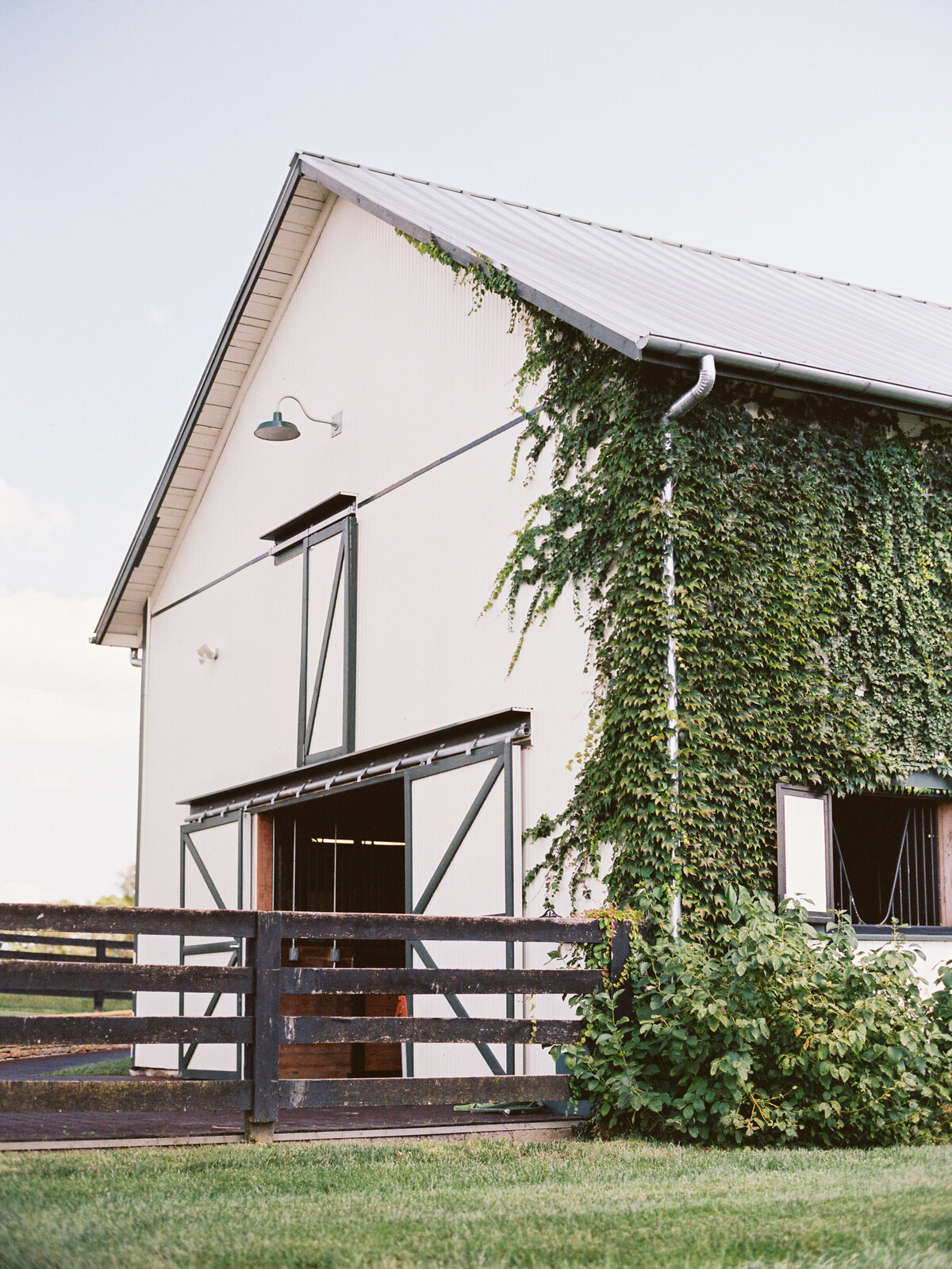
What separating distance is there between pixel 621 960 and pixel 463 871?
232 cm

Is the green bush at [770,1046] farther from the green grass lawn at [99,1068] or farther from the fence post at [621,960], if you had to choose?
the green grass lawn at [99,1068]

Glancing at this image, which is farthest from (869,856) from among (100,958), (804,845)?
(100,958)

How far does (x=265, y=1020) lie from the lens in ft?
23.3

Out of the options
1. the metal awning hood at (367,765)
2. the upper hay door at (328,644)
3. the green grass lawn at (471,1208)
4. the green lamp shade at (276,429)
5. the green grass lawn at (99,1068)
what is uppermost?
the green lamp shade at (276,429)

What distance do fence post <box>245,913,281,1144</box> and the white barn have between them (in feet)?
8.60

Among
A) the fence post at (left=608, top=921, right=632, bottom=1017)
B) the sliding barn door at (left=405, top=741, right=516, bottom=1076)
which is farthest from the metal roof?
the fence post at (left=608, top=921, right=632, bottom=1017)

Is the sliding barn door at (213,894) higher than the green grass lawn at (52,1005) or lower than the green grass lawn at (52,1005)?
higher

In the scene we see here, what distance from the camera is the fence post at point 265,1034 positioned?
7.03 metres

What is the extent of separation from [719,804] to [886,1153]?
2.44 metres

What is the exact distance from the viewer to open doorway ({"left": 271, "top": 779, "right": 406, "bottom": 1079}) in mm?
13414

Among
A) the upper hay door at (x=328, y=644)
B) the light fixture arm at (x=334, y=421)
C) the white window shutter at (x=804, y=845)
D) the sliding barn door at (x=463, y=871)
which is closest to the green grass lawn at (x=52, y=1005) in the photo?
the upper hay door at (x=328, y=644)

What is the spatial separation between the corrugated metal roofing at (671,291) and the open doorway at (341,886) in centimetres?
454

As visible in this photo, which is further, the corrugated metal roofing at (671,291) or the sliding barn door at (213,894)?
the sliding barn door at (213,894)

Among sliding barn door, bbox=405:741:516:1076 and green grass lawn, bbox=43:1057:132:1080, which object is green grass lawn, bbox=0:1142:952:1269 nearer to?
sliding barn door, bbox=405:741:516:1076
